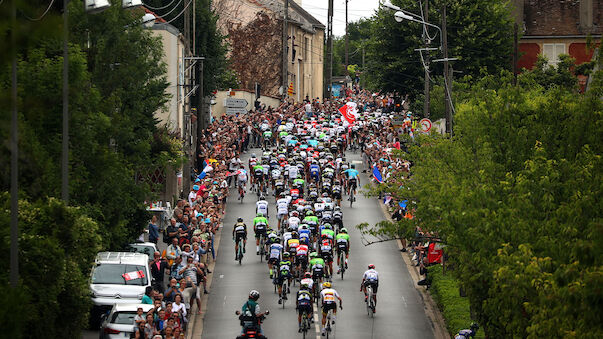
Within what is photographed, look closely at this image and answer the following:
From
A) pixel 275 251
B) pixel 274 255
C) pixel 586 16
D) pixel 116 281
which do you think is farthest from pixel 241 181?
pixel 586 16

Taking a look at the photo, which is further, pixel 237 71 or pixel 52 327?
pixel 237 71

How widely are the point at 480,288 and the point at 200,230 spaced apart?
16.5 meters

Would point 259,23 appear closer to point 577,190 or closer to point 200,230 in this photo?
point 200,230

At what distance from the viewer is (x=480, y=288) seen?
19.5m

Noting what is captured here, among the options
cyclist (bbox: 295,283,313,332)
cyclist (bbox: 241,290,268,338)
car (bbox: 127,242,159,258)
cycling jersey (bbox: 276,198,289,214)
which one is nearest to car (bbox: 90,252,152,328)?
cyclist (bbox: 241,290,268,338)

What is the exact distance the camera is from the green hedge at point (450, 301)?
87.1 feet

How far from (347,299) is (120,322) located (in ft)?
33.9

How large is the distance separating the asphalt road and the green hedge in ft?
1.94

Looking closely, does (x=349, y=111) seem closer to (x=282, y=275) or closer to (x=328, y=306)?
(x=282, y=275)

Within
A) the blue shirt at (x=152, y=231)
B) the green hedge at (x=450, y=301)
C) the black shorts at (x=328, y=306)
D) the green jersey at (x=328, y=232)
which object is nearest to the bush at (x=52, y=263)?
the black shorts at (x=328, y=306)

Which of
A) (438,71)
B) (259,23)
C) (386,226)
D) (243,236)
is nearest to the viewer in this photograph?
(386,226)

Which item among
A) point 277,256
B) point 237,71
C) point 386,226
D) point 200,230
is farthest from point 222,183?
point 237,71

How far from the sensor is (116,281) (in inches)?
961

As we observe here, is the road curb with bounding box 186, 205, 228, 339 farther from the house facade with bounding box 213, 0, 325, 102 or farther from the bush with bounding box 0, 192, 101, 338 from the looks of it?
the house facade with bounding box 213, 0, 325, 102
